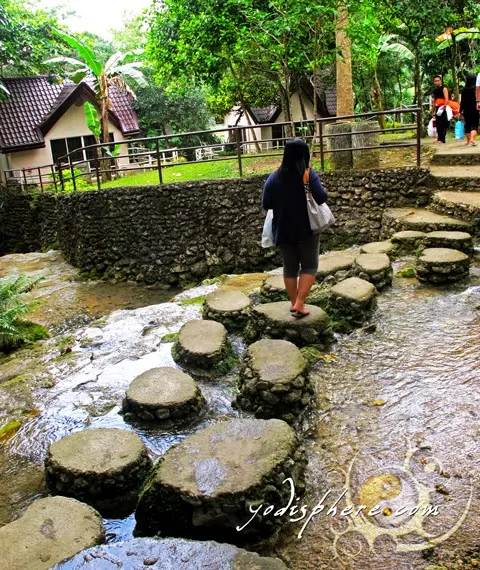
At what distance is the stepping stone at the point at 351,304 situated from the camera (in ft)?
17.4

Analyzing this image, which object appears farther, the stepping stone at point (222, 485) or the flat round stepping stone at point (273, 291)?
the flat round stepping stone at point (273, 291)

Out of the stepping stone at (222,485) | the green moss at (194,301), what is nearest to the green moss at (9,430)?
the stepping stone at (222,485)

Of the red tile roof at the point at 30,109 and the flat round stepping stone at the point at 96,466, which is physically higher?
the red tile roof at the point at 30,109

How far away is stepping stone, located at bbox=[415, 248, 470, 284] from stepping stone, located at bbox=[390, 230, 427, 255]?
1.05m

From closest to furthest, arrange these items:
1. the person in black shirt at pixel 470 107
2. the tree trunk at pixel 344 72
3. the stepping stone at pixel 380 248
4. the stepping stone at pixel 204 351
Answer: the stepping stone at pixel 204 351 → the stepping stone at pixel 380 248 → the person in black shirt at pixel 470 107 → the tree trunk at pixel 344 72

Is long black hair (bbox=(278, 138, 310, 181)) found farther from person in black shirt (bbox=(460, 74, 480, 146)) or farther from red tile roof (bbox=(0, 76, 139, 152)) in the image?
red tile roof (bbox=(0, 76, 139, 152))

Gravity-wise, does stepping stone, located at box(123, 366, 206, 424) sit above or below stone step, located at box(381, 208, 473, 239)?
below

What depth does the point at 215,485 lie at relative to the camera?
2.78m

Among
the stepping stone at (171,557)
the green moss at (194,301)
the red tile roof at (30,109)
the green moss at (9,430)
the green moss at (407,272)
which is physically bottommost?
the green moss at (9,430)

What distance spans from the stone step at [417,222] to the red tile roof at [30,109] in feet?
55.7

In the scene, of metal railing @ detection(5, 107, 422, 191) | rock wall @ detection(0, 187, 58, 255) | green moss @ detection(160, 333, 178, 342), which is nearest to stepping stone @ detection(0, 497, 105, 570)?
green moss @ detection(160, 333, 178, 342)

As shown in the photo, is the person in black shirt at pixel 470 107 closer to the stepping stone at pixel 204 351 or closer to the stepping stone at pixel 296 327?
the stepping stone at pixel 296 327

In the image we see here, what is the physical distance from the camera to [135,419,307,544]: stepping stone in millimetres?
2734

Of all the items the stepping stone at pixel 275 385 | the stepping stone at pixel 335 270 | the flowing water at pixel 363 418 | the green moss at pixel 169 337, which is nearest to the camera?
the flowing water at pixel 363 418
